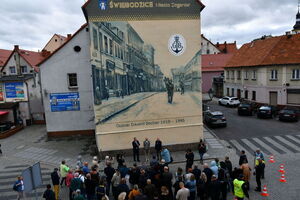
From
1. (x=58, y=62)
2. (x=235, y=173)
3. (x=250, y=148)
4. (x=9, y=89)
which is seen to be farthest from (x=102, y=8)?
(x=9, y=89)

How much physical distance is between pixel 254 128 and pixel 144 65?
12440 millimetres

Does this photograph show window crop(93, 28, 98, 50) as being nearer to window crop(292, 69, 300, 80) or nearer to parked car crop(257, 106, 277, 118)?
parked car crop(257, 106, 277, 118)

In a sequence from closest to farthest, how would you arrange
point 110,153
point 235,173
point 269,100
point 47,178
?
point 235,173, point 47,178, point 110,153, point 269,100

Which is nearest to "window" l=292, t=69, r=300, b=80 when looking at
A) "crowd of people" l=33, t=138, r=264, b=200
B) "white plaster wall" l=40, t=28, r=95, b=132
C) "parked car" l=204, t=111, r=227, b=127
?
"parked car" l=204, t=111, r=227, b=127

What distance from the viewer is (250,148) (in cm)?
1631

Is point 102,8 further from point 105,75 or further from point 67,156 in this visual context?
point 67,156

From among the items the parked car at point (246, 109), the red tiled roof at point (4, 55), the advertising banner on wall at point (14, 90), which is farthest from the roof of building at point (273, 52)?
the red tiled roof at point (4, 55)

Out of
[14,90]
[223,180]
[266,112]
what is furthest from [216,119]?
[14,90]

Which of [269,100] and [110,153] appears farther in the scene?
[269,100]

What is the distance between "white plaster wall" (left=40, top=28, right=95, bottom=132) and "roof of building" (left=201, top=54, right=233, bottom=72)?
104 ft

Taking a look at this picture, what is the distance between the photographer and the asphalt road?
19484 millimetres

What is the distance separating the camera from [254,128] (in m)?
21.5

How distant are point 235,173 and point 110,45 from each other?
1023 centimetres

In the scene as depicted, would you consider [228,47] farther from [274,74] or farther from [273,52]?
[274,74]
